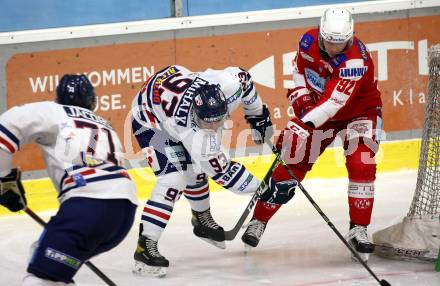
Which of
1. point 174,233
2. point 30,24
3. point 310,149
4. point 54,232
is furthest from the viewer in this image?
point 30,24

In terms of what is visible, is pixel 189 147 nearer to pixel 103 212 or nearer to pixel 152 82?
pixel 152 82

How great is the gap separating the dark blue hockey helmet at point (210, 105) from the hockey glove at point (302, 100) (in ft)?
2.00

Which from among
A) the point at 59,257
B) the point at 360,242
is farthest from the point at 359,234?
the point at 59,257

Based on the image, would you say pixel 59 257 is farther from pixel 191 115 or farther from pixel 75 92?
pixel 191 115

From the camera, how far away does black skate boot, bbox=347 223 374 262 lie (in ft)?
14.8

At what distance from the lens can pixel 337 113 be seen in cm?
465

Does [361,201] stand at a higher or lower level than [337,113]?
lower

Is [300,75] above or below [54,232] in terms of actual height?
above

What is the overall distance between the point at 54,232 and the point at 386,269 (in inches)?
73.4

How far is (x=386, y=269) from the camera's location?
4.47m

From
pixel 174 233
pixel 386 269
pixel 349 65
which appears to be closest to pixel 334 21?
pixel 349 65

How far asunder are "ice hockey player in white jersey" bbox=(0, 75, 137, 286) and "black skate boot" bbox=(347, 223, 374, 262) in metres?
1.54

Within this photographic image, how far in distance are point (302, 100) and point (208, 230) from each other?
773 mm

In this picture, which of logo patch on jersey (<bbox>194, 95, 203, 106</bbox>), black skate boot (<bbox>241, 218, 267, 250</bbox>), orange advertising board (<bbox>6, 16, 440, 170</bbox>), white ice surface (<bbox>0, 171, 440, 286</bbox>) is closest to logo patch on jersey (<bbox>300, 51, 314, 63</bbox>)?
logo patch on jersey (<bbox>194, 95, 203, 106</bbox>)
